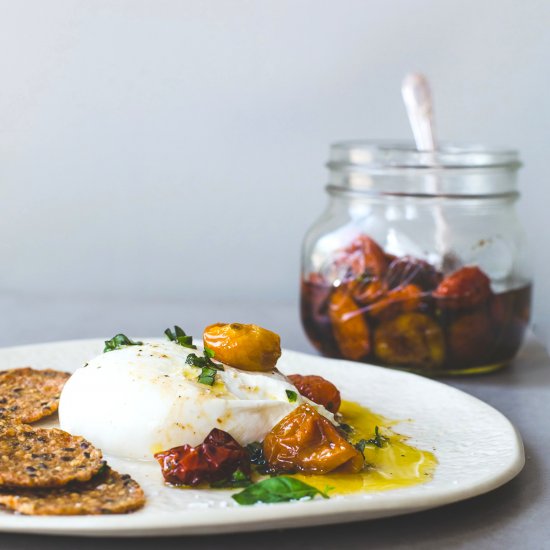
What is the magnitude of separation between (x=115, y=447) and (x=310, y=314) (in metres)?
1.05

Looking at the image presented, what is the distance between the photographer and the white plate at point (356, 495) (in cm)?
153

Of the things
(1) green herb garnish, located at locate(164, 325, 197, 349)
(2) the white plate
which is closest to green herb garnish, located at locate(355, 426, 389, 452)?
(2) the white plate

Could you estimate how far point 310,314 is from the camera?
2.92 m

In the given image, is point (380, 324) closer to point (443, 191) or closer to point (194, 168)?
point (443, 191)

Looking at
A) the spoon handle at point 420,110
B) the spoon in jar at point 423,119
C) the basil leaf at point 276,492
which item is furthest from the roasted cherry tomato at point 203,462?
the spoon handle at point 420,110

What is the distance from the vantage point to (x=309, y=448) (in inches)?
74.5

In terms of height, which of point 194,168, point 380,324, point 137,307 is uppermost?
point 194,168

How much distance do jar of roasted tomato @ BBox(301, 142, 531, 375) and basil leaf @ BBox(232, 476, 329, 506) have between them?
3.51ft

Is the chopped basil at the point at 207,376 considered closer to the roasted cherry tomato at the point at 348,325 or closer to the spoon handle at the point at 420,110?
the roasted cherry tomato at the point at 348,325

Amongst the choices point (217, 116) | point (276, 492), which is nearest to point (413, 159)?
point (217, 116)

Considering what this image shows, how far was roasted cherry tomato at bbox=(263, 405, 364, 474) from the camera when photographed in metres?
1.86

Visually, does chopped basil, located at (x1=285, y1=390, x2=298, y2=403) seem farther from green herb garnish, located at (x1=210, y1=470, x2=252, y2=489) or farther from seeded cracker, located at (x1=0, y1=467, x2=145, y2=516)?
seeded cracker, located at (x1=0, y1=467, x2=145, y2=516)

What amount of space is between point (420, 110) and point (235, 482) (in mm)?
1536

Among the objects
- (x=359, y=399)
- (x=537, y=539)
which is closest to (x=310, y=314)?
(x=359, y=399)
